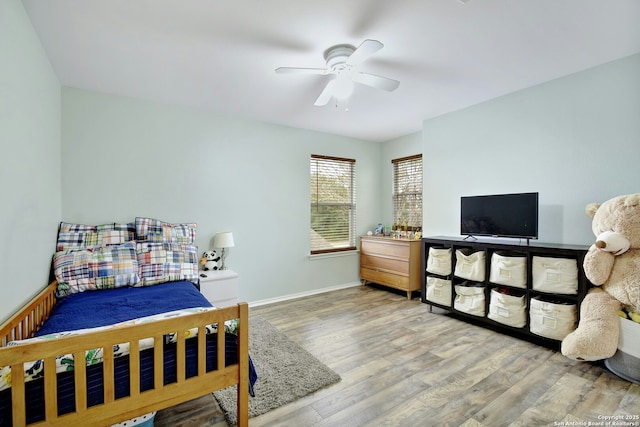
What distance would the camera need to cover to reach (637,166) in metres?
2.33

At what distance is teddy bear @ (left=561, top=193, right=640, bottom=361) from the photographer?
6.75ft

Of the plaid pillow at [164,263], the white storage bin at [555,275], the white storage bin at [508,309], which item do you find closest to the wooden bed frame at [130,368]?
the plaid pillow at [164,263]

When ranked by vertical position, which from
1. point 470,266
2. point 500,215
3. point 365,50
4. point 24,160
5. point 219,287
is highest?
point 365,50

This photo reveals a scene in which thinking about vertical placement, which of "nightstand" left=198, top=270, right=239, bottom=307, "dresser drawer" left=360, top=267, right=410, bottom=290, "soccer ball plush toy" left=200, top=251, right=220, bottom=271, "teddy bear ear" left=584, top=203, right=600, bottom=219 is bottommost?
"dresser drawer" left=360, top=267, right=410, bottom=290

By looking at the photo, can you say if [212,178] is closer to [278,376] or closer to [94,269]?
[94,269]

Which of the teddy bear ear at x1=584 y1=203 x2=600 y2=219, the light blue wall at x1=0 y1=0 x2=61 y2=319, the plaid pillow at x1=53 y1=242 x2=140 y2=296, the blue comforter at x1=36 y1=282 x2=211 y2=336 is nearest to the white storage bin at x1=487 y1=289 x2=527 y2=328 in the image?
the teddy bear ear at x1=584 y1=203 x2=600 y2=219

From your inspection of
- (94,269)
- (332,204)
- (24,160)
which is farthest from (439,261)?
(24,160)

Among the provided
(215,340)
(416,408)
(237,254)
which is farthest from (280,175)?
(416,408)

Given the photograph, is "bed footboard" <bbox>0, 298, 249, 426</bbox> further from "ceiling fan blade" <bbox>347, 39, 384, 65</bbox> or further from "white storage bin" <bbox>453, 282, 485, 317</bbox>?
"white storage bin" <bbox>453, 282, 485, 317</bbox>

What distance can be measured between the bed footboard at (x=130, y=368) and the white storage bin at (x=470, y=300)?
2.48 m

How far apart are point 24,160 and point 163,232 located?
1.37 m

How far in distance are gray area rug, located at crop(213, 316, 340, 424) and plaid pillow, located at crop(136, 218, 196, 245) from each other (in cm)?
130

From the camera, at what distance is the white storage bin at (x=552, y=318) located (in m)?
2.38

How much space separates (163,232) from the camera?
10.1ft
